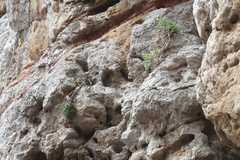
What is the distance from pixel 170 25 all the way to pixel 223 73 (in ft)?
10.4

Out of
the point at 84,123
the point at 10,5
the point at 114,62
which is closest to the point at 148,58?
the point at 114,62

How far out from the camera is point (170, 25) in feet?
21.3

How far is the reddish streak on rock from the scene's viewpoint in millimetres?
7914

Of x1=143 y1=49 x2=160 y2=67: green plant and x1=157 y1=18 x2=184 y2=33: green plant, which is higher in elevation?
x1=157 y1=18 x2=184 y2=33: green plant

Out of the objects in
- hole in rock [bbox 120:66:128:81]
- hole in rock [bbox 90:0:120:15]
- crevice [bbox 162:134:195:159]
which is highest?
hole in rock [bbox 90:0:120:15]

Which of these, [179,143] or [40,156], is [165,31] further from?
[40,156]

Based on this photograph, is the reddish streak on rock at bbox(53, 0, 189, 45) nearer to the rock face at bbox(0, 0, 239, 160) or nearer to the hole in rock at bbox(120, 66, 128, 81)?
the rock face at bbox(0, 0, 239, 160)

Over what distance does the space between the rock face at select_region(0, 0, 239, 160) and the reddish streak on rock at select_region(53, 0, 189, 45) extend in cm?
3

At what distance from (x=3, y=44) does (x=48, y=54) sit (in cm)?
535

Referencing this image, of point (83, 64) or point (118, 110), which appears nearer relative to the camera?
point (118, 110)

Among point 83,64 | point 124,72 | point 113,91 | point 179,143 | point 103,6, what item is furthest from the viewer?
point 103,6

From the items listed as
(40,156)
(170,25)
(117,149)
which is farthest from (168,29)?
(40,156)

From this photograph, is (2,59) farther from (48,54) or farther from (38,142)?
(38,142)

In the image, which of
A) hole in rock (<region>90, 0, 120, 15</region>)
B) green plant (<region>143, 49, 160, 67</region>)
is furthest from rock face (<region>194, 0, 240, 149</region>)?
hole in rock (<region>90, 0, 120, 15</region>)
